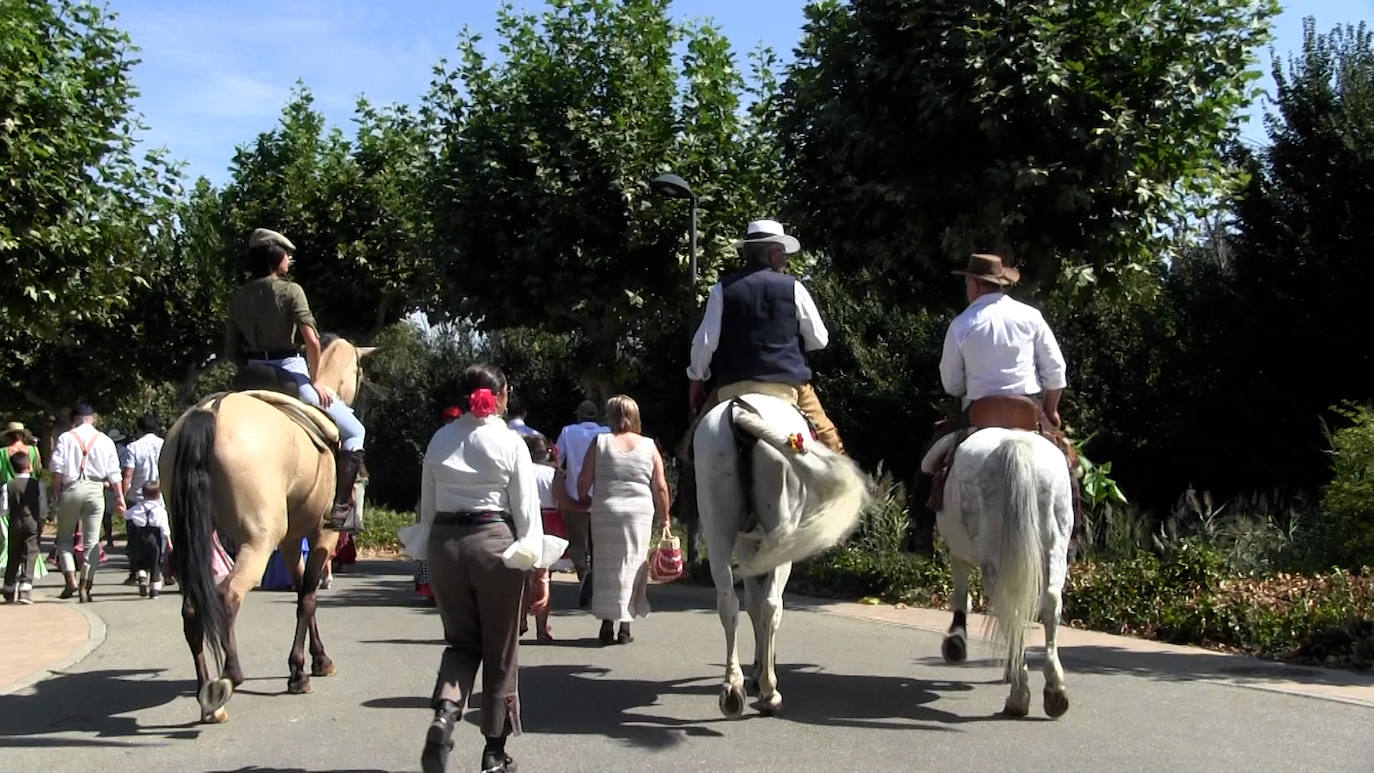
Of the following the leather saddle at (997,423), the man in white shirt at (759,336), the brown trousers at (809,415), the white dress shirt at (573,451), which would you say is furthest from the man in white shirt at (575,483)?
the leather saddle at (997,423)

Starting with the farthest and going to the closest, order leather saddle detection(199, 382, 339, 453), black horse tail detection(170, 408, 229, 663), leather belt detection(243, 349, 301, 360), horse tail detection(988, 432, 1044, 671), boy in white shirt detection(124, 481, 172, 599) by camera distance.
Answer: boy in white shirt detection(124, 481, 172, 599) → leather belt detection(243, 349, 301, 360) → leather saddle detection(199, 382, 339, 453) → black horse tail detection(170, 408, 229, 663) → horse tail detection(988, 432, 1044, 671)

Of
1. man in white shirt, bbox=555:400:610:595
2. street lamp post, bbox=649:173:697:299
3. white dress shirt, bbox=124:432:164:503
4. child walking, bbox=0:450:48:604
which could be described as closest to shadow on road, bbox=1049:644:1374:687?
man in white shirt, bbox=555:400:610:595

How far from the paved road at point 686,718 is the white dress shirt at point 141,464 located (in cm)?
625

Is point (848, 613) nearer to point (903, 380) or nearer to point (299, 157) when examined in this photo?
point (903, 380)

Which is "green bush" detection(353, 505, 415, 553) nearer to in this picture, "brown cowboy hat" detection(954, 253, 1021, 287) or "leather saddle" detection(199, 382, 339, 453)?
"leather saddle" detection(199, 382, 339, 453)

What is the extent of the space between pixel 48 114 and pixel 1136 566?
39.4 ft

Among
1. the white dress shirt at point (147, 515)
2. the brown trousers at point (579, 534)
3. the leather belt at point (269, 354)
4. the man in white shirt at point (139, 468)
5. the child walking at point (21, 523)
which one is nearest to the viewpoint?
the leather belt at point (269, 354)

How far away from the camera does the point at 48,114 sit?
14703 millimetres

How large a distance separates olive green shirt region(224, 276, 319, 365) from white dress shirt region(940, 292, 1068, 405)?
13.7ft

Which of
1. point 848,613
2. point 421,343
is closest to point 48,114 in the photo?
point 848,613

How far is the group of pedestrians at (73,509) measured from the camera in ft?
51.6

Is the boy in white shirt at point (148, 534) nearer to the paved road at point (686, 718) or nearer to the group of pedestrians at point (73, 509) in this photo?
the group of pedestrians at point (73, 509)

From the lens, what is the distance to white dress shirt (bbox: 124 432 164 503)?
670 inches

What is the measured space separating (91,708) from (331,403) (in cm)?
242
